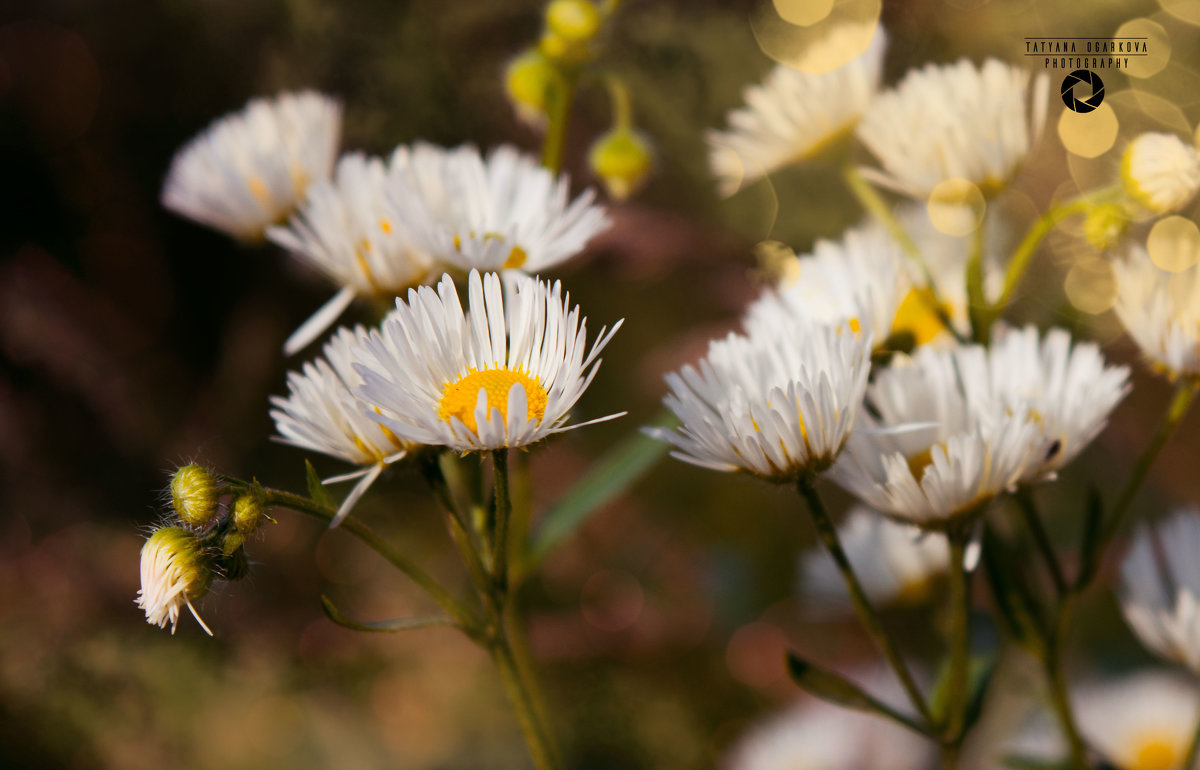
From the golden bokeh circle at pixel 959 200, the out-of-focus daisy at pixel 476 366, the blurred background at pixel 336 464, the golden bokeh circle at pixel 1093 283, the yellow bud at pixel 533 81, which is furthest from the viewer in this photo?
the blurred background at pixel 336 464

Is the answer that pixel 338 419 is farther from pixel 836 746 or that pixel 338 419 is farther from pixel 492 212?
pixel 836 746

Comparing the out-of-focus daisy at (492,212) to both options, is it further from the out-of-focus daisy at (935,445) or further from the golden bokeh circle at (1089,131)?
the golden bokeh circle at (1089,131)

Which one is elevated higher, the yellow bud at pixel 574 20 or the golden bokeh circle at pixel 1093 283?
the yellow bud at pixel 574 20

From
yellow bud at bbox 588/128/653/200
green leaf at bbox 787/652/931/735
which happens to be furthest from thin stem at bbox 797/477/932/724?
yellow bud at bbox 588/128/653/200

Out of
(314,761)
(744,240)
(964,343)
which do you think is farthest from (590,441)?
(964,343)

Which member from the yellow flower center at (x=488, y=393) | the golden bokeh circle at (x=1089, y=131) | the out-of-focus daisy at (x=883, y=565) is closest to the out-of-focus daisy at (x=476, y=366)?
the yellow flower center at (x=488, y=393)

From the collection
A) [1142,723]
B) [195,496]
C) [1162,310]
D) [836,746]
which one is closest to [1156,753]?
[1142,723]

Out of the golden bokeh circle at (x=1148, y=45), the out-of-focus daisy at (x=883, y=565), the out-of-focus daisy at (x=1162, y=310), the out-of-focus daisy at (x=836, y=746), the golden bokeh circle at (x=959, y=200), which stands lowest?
the out-of-focus daisy at (x=836, y=746)

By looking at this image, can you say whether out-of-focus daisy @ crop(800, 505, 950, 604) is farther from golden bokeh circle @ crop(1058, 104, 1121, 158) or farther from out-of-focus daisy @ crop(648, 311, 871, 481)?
golden bokeh circle @ crop(1058, 104, 1121, 158)
